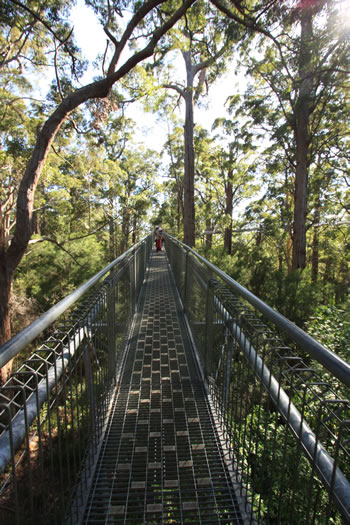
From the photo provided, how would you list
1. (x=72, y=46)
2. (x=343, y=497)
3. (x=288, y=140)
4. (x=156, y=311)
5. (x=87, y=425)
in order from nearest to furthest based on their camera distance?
(x=343, y=497)
(x=87, y=425)
(x=156, y=311)
(x=72, y=46)
(x=288, y=140)

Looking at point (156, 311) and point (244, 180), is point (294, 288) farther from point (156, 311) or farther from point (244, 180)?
point (244, 180)

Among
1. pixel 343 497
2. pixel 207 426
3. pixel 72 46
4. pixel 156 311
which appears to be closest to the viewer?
pixel 343 497

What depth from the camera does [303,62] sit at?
808cm

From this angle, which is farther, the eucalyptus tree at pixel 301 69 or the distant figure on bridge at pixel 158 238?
the distant figure on bridge at pixel 158 238

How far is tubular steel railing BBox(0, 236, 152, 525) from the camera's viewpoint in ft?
3.53

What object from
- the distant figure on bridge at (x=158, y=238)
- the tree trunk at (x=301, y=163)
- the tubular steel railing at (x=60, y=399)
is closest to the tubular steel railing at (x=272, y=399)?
the tubular steel railing at (x=60, y=399)

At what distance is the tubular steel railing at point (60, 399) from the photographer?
42.4 inches

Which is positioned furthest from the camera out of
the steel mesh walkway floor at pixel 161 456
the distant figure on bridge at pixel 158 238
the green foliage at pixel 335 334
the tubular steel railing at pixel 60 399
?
the distant figure on bridge at pixel 158 238

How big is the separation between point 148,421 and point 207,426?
0.62 m

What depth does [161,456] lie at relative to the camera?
237cm

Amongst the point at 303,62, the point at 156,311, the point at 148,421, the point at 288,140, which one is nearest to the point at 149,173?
the point at 288,140

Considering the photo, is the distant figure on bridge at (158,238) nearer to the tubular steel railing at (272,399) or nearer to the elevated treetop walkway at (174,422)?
the tubular steel railing at (272,399)

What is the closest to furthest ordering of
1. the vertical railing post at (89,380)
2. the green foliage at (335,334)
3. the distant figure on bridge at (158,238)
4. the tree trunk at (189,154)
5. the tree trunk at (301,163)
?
the vertical railing post at (89,380), the green foliage at (335,334), the tree trunk at (301,163), the tree trunk at (189,154), the distant figure on bridge at (158,238)

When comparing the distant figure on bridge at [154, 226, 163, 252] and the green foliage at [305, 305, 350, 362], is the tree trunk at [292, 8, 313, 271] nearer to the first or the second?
the green foliage at [305, 305, 350, 362]
